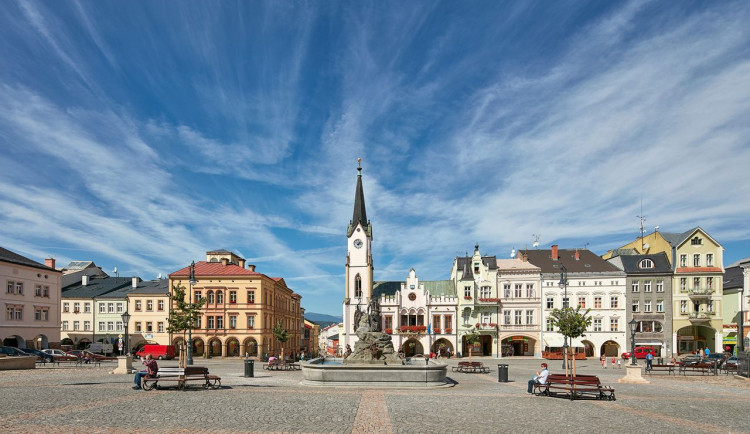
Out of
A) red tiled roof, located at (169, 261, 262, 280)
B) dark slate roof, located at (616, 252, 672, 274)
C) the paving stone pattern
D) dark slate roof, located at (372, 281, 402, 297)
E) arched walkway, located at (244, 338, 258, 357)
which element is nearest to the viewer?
the paving stone pattern

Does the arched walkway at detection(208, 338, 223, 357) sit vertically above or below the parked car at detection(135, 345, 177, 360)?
below

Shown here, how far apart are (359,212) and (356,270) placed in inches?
288

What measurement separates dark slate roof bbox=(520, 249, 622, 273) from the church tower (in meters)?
19.1

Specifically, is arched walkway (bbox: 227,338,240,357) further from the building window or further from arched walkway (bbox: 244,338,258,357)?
the building window

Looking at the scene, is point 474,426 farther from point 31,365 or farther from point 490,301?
point 490,301

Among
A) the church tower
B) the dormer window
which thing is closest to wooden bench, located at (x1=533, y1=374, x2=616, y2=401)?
the church tower

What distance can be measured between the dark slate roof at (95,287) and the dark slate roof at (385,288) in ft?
106

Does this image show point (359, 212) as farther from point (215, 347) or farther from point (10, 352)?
point (10, 352)

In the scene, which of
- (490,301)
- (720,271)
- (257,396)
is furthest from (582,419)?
(720,271)

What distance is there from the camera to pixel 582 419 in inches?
607

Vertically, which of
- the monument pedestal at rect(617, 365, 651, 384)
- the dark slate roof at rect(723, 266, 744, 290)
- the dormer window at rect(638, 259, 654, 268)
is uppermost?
the dormer window at rect(638, 259, 654, 268)

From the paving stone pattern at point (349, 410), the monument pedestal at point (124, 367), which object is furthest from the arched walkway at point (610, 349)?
the monument pedestal at point (124, 367)

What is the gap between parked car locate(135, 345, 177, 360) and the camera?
50.6 meters

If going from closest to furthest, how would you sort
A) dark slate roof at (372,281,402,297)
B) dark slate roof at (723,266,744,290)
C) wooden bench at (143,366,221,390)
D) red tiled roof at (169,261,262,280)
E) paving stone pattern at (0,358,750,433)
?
1. paving stone pattern at (0,358,750,433)
2. wooden bench at (143,366,221,390)
3. dark slate roof at (723,266,744,290)
4. red tiled roof at (169,261,262,280)
5. dark slate roof at (372,281,402,297)
